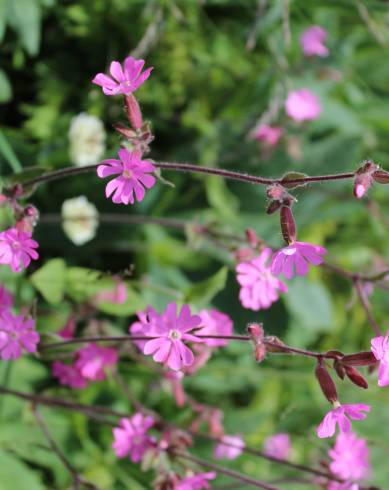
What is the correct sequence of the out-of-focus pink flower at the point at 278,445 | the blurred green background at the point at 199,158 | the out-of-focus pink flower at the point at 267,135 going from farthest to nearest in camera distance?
the out-of-focus pink flower at the point at 267,135 → the out-of-focus pink flower at the point at 278,445 → the blurred green background at the point at 199,158

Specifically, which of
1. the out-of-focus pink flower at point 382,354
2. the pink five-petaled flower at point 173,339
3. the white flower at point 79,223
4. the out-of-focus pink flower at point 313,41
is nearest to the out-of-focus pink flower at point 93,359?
the pink five-petaled flower at point 173,339

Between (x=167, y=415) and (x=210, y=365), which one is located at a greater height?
(x=210, y=365)

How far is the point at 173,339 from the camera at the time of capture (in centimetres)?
93

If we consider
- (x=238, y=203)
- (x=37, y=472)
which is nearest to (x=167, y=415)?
(x=37, y=472)

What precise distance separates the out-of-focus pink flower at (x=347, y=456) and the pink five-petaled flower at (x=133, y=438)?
1.13 ft

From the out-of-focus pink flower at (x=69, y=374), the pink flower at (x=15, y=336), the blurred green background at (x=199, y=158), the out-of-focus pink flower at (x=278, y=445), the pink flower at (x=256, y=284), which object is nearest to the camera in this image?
the pink flower at (x=15, y=336)

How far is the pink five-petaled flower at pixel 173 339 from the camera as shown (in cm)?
91

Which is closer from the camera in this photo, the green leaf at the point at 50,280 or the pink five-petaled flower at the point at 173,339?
the pink five-petaled flower at the point at 173,339

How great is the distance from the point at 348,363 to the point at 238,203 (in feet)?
3.92

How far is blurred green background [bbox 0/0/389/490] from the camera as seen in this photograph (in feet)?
5.48

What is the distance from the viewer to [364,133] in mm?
2256

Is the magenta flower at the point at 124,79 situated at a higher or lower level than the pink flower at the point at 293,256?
higher

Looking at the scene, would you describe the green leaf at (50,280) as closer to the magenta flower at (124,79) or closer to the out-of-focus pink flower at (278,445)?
the magenta flower at (124,79)

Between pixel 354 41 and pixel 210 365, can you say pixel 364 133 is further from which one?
pixel 210 365
